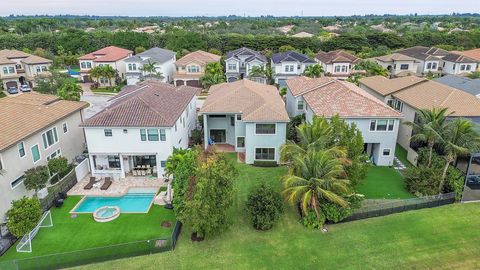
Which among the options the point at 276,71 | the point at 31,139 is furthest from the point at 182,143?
the point at 276,71

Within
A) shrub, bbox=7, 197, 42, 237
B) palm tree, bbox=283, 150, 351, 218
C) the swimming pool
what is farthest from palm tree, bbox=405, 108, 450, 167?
shrub, bbox=7, 197, 42, 237

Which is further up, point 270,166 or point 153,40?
point 153,40

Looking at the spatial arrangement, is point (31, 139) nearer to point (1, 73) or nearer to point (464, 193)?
point (464, 193)

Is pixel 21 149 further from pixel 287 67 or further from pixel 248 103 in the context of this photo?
pixel 287 67

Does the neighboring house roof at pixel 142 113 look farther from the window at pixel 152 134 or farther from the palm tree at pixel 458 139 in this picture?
the palm tree at pixel 458 139

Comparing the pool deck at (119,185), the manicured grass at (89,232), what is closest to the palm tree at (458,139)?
the manicured grass at (89,232)
